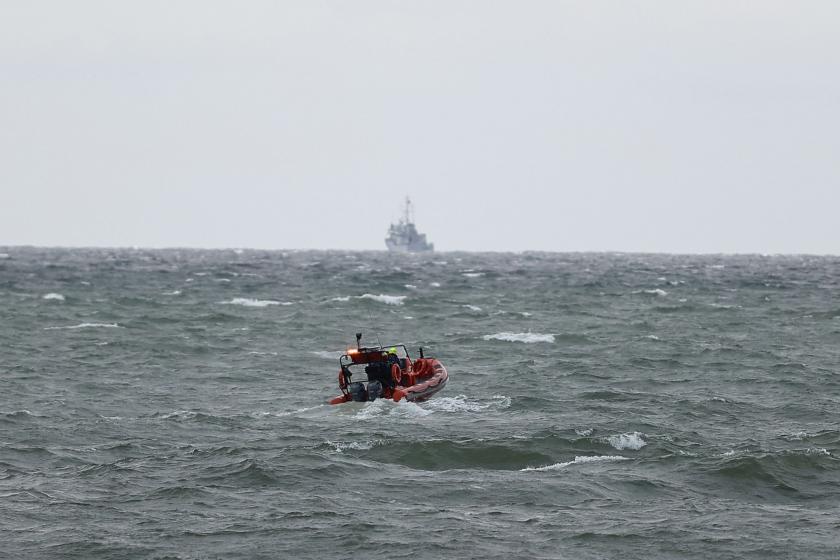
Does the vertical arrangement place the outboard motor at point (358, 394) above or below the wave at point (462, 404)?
above

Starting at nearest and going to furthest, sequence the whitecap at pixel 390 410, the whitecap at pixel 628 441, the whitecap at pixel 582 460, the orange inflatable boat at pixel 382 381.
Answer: the whitecap at pixel 582 460, the whitecap at pixel 628 441, the whitecap at pixel 390 410, the orange inflatable boat at pixel 382 381

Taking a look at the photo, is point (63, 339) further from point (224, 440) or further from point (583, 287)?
point (583, 287)

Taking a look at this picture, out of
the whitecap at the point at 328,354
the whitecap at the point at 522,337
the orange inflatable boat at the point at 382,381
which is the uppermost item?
the orange inflatable boat at the point at 382,381

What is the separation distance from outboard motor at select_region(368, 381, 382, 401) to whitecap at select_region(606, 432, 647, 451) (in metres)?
6.53

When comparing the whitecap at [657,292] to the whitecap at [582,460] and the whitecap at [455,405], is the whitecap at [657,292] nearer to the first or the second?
the whitecap at [455,405]

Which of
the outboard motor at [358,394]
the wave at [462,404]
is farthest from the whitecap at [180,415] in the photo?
the wave at [462,404]

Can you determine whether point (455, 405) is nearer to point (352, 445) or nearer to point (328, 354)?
point (352, 445)

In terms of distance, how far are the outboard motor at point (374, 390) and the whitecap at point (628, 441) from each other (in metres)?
6.53

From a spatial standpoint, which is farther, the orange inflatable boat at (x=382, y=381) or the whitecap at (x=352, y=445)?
the orange inflatable boat at (x=382, y=381)

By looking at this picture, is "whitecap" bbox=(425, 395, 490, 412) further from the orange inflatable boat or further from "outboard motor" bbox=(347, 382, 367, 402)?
"outboard motor" bbox=(347, 382, 367, 402)

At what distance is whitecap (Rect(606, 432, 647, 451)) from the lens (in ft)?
64.8

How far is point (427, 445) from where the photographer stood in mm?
19406

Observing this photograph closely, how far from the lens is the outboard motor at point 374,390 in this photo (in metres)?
25.0

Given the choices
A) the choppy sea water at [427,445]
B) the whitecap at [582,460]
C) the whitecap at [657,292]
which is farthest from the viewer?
the whitecap at [657,292]
